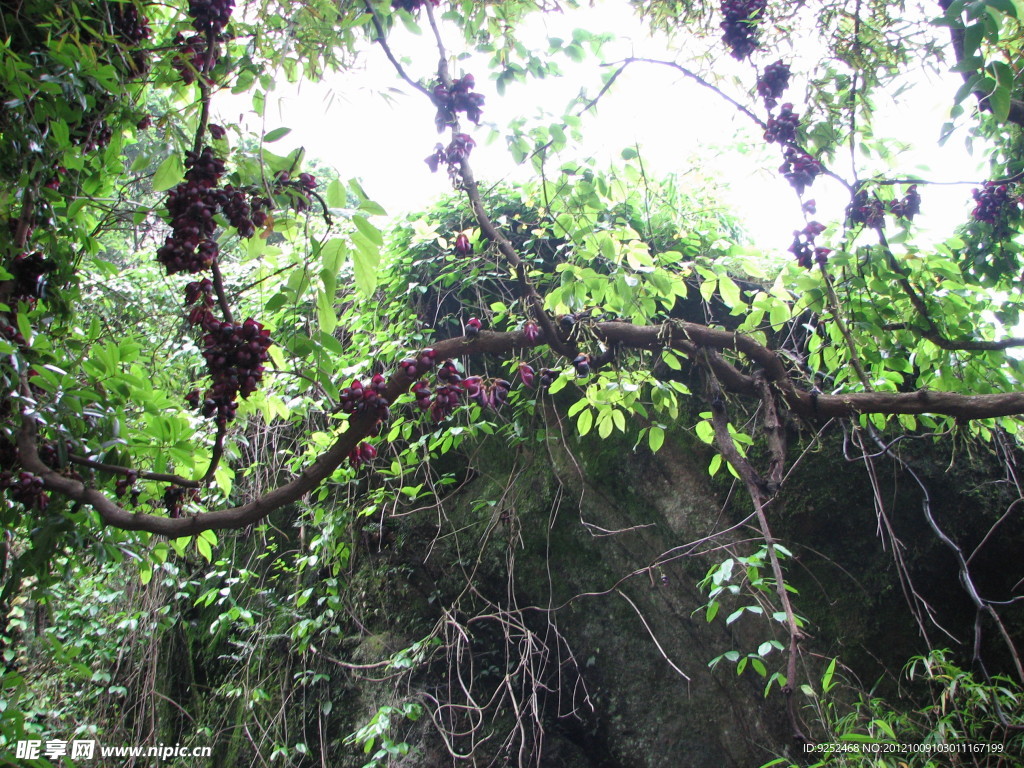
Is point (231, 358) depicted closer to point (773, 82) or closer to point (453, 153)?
point (453, 153)

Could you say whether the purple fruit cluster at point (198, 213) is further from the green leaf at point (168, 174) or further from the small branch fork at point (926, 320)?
the small branch fork at point (926, 320)

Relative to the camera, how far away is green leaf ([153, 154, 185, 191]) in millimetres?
1098

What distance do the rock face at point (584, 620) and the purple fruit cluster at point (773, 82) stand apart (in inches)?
45.2

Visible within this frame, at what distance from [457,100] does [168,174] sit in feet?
2.21

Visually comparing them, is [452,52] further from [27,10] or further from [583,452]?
[583,452]

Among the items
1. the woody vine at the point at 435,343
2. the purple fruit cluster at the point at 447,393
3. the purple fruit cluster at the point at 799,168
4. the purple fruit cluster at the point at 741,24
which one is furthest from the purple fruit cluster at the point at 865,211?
the purple fruit cluster at the point at 447,393

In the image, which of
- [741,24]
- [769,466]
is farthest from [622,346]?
[741,24]

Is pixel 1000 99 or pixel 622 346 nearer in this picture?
pixel 1000 99

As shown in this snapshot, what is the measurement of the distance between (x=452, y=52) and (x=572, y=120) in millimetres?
400

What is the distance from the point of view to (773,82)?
1.49 meters

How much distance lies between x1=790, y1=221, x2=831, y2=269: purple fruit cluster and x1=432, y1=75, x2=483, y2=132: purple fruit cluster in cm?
81

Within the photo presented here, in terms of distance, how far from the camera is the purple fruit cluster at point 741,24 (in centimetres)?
153

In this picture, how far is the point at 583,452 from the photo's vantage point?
7.48 ft

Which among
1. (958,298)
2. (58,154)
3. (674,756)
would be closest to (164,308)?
(58,154)
